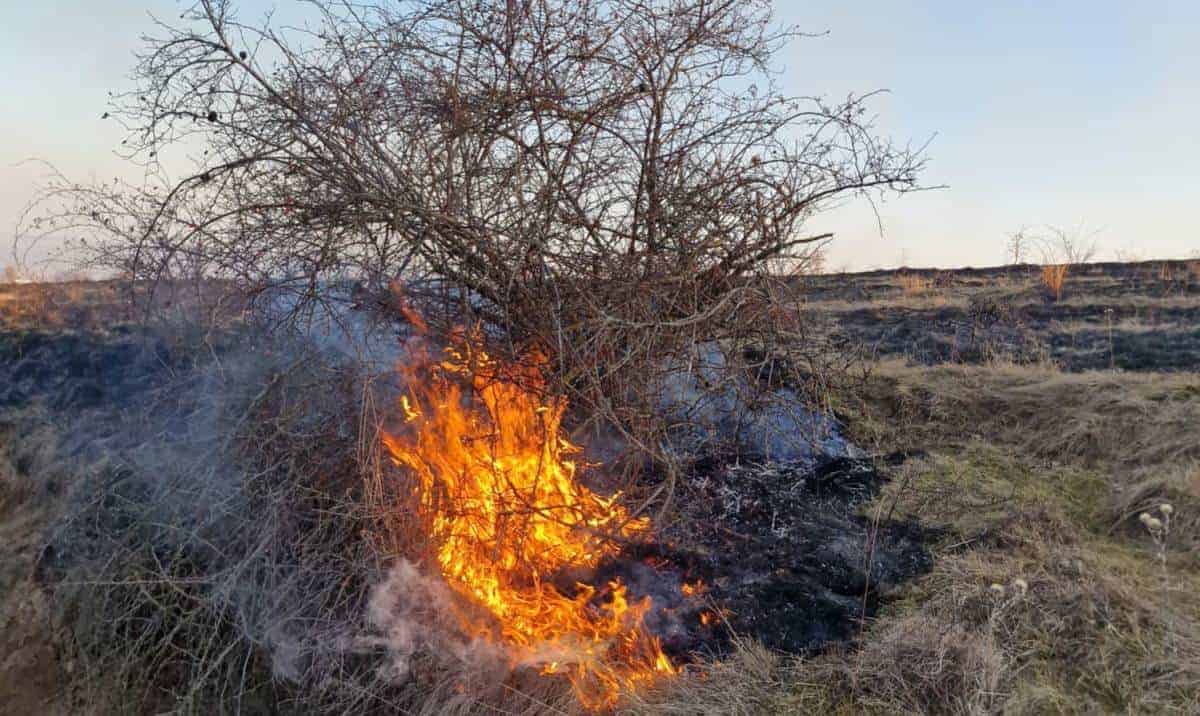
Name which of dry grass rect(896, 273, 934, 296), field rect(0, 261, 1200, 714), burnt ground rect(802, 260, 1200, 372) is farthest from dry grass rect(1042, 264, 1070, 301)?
field rect(0, 261, 1200, 714)

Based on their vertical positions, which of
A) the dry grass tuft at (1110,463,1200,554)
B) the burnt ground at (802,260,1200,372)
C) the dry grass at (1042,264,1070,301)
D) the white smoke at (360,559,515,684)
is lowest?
the white smoke at (360,559,515,684)

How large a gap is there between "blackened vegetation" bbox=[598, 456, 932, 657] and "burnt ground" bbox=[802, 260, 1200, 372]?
4.89 ft

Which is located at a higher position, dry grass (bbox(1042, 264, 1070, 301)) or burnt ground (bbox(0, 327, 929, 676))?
dry grass (bbox(1042, 264, 1070, 301))

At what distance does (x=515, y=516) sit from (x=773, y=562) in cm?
151

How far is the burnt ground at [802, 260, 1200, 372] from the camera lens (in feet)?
24.2

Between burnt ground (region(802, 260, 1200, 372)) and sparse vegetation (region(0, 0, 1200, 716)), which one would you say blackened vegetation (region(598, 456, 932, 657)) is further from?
burnt ground (region(802, 260, 1200, 372))

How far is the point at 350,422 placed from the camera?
13.9ft

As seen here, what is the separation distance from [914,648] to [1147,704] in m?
0.82

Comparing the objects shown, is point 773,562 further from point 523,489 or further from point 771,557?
point 523,489

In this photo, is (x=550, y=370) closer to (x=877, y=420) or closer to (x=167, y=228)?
(x=167, y=228)

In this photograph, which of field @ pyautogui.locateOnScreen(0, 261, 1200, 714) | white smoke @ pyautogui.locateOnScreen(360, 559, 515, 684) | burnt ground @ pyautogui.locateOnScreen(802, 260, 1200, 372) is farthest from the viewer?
burnt ground @ pyautogui.locateOnScreen(802, 260, 1200, 372)

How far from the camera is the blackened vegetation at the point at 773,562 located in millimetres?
3697

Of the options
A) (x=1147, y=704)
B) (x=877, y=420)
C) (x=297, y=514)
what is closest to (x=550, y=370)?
(x=297, y=514)

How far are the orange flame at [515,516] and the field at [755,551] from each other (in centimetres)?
22
